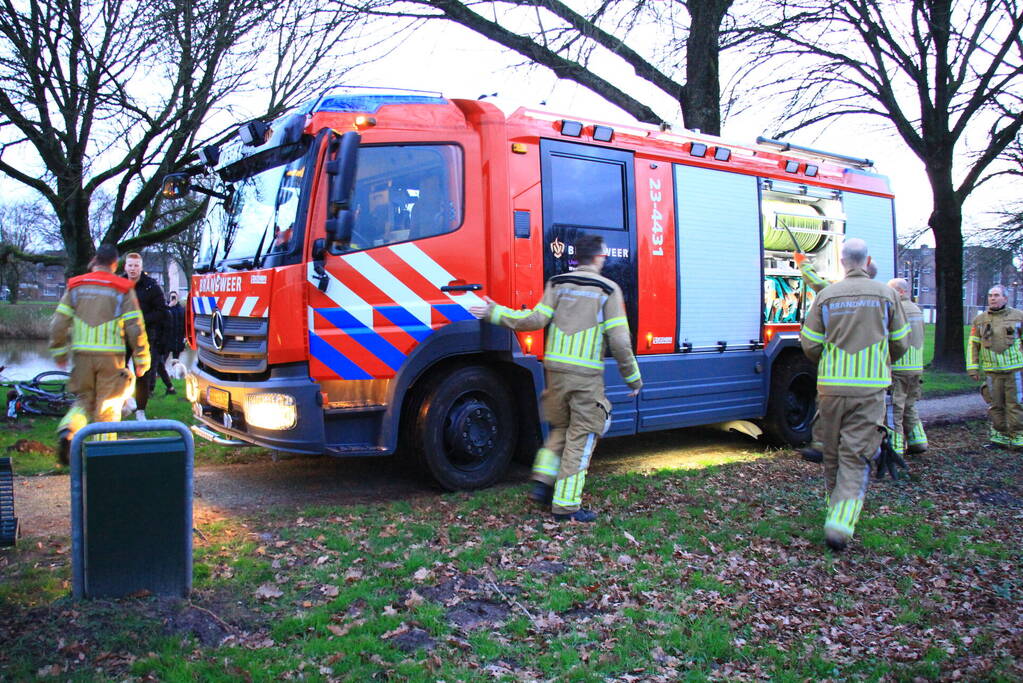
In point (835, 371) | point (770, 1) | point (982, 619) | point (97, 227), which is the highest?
point (770, 1)

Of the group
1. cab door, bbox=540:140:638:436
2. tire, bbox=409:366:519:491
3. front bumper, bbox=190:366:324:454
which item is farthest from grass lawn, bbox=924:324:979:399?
front bumper, bbox=190:366:324:454

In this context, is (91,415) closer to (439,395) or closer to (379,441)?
(379,441)

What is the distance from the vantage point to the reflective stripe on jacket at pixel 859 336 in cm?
534

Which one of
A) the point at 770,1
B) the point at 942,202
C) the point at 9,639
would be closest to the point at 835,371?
the point at 9,639

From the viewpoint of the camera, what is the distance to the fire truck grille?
5.71 metres

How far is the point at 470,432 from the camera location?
634cm

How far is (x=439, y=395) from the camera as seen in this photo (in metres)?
6.15

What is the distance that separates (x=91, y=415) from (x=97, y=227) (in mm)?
11713

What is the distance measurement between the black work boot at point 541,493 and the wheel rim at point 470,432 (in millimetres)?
717

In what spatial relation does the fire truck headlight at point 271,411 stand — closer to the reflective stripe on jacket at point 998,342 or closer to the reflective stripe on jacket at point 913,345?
the reflective stripe on jacket at point 913,345

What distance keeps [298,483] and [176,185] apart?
118 inches

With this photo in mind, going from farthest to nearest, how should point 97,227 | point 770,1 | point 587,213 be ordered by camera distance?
point 97,227 → point 770,1 → point 587,213

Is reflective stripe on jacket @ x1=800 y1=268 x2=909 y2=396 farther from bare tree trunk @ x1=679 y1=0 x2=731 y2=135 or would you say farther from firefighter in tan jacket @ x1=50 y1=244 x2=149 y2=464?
bare tree trunk @ x1=679 y1=0 x2=731 y2=135

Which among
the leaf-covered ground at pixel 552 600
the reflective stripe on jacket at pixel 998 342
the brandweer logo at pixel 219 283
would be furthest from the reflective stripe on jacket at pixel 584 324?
the reflective stripe on jacket at pixel 998 342
